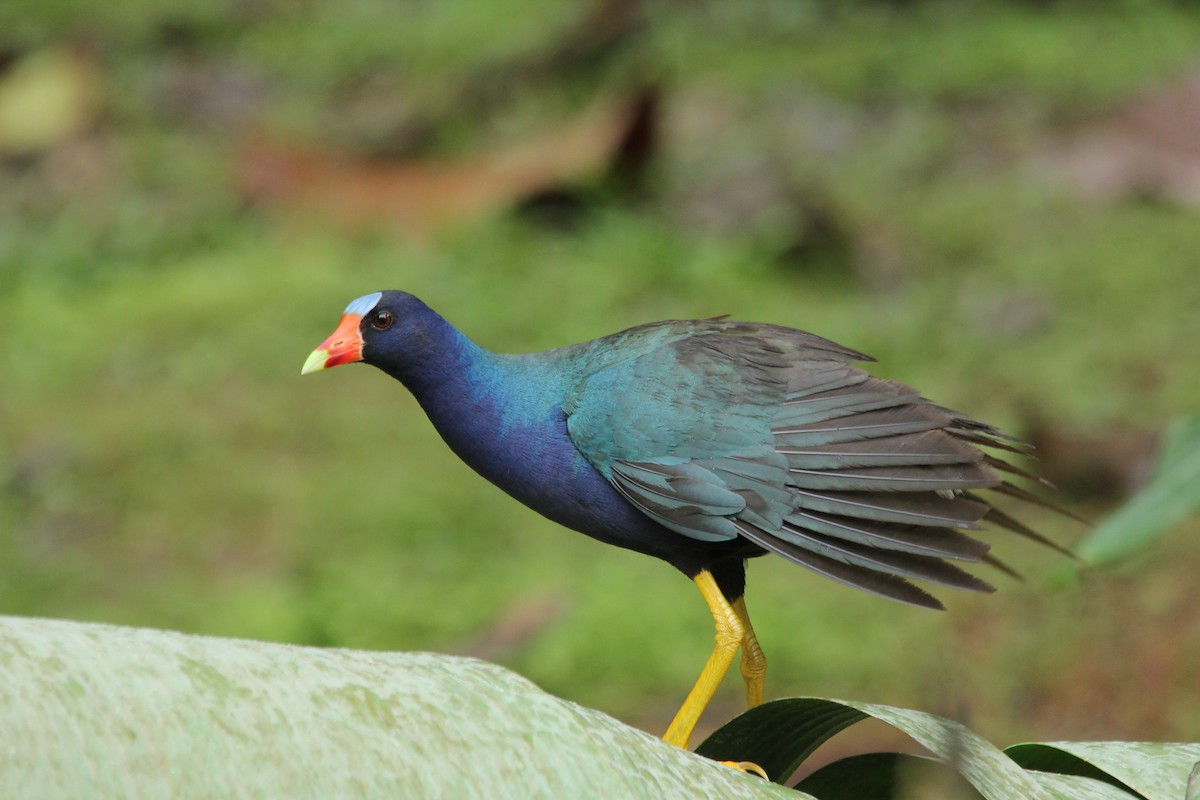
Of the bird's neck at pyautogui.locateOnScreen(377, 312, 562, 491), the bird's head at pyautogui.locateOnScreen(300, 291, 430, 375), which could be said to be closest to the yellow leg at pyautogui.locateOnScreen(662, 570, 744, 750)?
the bird's neck at pyautogui.locateOnScreen(377, 312, 562, 491)

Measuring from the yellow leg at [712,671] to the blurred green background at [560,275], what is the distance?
99 centimetres

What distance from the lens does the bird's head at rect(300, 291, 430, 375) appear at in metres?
2.52

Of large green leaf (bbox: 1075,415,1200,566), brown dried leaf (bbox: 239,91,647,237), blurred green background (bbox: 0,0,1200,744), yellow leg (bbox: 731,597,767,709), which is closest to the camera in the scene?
large green leaf (bbox: 1075,415,1200,566)

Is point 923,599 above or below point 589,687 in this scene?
above

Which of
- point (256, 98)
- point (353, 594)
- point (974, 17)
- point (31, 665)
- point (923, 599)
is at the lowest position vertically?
point (353, 594)

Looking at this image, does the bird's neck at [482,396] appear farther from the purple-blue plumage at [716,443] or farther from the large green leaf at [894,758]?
the large green leaf at [894,758]

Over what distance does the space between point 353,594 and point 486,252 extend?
2.05 metres

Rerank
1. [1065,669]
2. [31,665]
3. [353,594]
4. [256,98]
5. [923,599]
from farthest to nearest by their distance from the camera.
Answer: [256,98] → [353,594] → [1065,669] → [923,599] → [31,665]

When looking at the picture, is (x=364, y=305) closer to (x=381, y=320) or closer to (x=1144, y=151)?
(x=381, y=320)

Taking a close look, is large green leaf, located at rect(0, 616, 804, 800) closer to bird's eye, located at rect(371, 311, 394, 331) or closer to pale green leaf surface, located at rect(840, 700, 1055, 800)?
pale green leaf surface, located at rect(840, 700, 1055, 800)

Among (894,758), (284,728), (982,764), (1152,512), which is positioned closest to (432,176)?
(894,758)

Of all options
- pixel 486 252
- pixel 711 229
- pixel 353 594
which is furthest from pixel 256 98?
pixel 353 594

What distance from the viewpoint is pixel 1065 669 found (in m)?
3.86

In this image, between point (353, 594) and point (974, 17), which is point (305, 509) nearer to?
point (353, 594)
